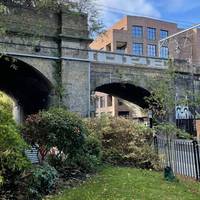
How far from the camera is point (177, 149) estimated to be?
13039 millimetres

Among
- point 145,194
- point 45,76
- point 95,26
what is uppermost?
point 95,26

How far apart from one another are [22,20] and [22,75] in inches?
176

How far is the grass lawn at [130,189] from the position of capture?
26.3 ft

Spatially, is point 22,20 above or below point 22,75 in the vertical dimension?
above

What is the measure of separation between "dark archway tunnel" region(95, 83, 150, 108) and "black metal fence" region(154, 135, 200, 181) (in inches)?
440

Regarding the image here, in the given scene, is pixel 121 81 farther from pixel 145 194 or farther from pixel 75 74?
pixel 145 194

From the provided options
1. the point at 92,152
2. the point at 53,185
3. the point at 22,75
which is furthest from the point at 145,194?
the point at 22,75

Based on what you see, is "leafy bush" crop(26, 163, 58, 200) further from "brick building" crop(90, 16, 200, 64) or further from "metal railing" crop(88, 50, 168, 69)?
"brick building" crop(90, 16, 200, 64)

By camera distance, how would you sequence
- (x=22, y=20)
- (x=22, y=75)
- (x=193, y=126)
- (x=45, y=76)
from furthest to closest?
1. (x=193, y=126)
2. (x=22, y=75)
3. (x=45, y=76)
4. (x=22, y=20)

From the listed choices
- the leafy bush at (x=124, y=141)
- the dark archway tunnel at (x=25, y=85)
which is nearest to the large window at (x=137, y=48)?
the dark archway tunnel at (x=25, y=85)

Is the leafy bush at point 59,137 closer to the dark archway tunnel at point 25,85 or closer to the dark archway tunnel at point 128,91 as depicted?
the dark archway tunnel at point 25,85

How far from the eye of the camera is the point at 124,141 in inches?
543

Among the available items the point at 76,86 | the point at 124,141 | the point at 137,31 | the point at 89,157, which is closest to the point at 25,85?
the point at 76,86

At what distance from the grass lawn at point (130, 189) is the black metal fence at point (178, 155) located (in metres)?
1.42
